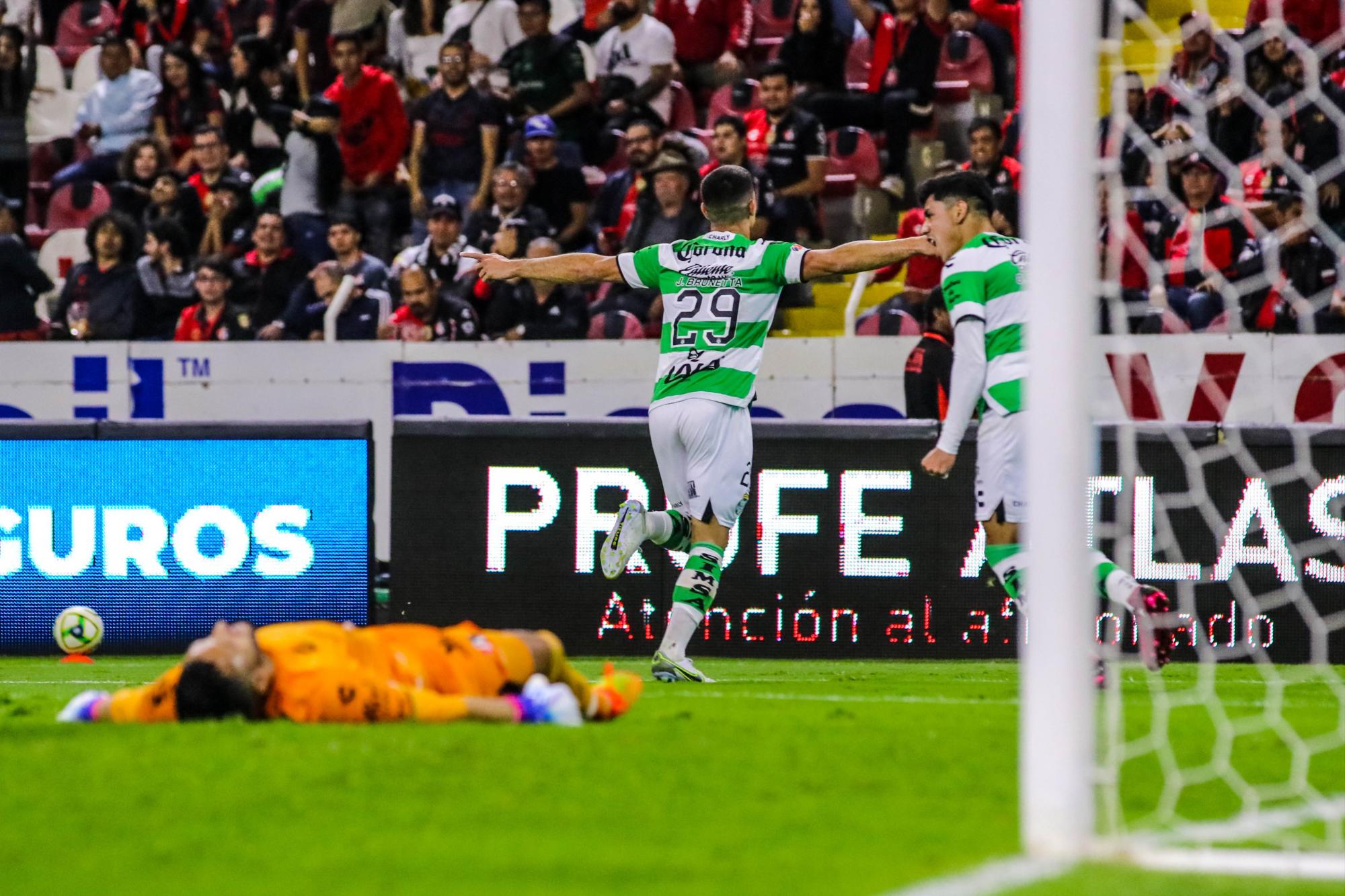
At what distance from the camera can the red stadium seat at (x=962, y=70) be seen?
1386 cm

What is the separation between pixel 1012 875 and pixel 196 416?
9.71 metres

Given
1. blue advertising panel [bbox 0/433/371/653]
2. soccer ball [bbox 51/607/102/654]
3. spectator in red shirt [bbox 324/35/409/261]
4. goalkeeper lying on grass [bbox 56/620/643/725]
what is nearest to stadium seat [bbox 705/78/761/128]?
spectator in red shirt [bbox 324/35/409/261]

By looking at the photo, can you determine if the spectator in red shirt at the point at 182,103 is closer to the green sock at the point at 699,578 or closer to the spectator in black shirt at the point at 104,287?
the spectator in black shirt at the point at 104,287

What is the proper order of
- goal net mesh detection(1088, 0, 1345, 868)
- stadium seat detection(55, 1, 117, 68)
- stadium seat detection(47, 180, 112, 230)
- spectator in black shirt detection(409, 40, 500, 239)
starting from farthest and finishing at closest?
1. stadium seat detection(55, 1, 117, 68)
2. stadium seat detection(47, 180, 112, 230)
3. spectator in black shirt detection(409, 40, 500, 239)
4. goal net mesh detection(1088, 0, 1345, 868)

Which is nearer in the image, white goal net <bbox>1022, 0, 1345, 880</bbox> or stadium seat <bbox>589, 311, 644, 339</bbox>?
white goal net <bbox>1022, 0, 1345, 880</bbox>

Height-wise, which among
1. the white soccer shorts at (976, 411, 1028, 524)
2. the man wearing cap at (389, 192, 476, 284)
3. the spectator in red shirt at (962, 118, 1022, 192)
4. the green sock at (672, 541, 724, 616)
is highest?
the spectator in red shirt at (962, 118, 1022, 192)

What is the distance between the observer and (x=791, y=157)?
13.4 m

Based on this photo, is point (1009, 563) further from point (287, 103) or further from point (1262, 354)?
point (287, 103)

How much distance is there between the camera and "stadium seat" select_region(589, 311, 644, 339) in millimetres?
12070

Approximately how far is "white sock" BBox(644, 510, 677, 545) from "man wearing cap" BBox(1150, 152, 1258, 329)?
9.22 ft

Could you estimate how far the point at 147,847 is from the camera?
3.86 metres

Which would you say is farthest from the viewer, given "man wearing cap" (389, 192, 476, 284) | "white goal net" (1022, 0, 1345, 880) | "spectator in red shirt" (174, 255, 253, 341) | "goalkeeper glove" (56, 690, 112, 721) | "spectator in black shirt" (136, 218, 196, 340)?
"spectator in black shirt" (136, 218, 196, 340)

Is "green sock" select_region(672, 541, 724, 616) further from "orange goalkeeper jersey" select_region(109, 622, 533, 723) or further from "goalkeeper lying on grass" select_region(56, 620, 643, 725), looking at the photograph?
"orange goalkeeper jersey" select_region(109, 622, 533, 723)

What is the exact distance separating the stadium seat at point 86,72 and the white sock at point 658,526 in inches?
452
